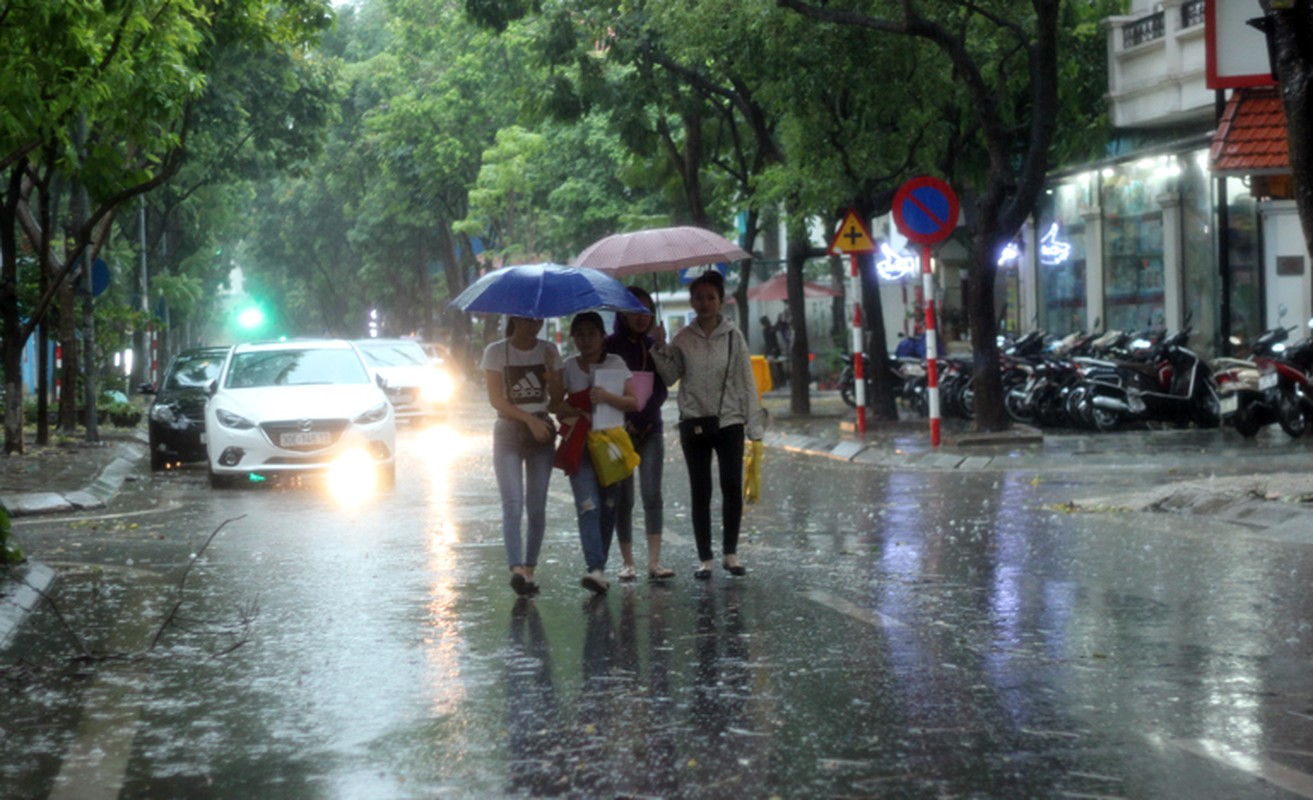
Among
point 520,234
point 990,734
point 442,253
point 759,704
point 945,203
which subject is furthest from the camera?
point 442,253

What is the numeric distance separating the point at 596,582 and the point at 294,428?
996cm

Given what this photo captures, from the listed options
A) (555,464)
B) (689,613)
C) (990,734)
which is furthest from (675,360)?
(990,734)

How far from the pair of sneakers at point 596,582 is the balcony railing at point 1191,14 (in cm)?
1977

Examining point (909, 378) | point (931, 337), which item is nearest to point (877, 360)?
point (909, 378)

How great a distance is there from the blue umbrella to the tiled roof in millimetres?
10223

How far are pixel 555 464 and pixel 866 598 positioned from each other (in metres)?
1.89

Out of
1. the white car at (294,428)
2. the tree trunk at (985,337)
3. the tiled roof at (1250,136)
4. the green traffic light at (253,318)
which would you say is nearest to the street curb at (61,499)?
the white car at (294,428)

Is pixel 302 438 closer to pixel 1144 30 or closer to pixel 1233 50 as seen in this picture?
pixel 1233 50

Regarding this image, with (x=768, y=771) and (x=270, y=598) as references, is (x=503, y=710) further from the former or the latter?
(x=270, y=598)

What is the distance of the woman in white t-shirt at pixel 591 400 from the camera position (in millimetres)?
10102

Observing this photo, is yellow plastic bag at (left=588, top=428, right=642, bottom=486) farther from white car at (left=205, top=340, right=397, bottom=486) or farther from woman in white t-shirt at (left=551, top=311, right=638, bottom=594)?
white car at (left=205, top=340, right=397, bottom=486)

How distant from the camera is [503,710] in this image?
7.05 metres

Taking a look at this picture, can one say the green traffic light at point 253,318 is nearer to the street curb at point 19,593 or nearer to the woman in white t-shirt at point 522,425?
the street curb at point 19,593

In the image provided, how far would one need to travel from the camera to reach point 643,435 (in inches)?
414
